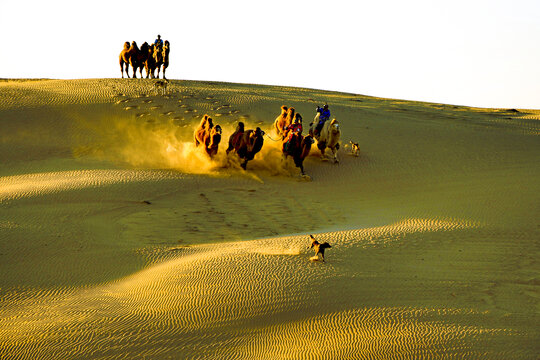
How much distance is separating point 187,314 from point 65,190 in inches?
297

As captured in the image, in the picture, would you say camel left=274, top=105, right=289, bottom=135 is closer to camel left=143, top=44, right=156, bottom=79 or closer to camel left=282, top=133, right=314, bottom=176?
camel left=282, top=133, right=314, bottom=176

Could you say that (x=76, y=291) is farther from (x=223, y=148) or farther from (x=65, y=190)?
(x=223, y=148)

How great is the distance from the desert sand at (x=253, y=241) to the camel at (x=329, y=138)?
47cm

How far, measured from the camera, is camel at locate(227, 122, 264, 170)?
53.7 ft

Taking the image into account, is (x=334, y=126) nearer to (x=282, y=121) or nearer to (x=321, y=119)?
(x=321, y=119)

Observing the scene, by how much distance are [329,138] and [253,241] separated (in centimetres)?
790

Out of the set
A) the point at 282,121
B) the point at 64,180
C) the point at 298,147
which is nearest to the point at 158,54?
the point at 282,121

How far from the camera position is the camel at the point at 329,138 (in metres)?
17.7

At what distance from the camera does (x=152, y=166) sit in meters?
17.2

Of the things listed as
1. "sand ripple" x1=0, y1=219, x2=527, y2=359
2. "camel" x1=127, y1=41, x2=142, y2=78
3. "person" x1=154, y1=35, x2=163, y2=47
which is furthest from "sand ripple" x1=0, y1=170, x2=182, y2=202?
"camel" x1=127, y1=41, x2=142, y2=78

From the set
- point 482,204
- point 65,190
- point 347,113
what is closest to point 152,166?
point 65,190

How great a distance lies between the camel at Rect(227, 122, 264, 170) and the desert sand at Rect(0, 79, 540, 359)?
580 mm

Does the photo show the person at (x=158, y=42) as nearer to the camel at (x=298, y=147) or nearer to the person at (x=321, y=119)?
the person at (x=321, y=119)

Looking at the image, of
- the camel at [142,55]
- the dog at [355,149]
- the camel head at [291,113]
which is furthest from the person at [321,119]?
the camel at [142,55]
